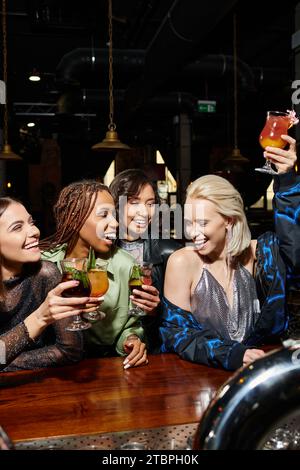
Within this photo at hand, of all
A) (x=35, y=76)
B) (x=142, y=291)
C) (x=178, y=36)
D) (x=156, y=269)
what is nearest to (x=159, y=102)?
(x=35, y=76)

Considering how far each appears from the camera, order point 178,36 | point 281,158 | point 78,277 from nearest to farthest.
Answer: point 78,277
point 281,158
point 178,36

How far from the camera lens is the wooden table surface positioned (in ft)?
4.56

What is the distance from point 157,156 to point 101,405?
634 inches

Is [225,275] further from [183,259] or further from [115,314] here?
[115,314]

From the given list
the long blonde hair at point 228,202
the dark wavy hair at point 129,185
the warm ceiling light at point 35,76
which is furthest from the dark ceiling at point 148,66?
the long blonde hair at point 228,202

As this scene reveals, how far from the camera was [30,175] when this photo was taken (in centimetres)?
1694

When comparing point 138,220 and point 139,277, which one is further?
point 138,220

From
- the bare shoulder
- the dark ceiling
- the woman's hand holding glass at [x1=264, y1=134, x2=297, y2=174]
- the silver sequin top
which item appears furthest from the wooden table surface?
the dark ceiling

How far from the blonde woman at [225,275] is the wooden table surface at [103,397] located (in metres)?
0.31

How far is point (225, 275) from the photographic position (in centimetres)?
241

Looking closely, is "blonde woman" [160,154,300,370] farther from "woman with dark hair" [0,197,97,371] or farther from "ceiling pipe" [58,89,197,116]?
"ceiling pipe" [58,89,197,116]

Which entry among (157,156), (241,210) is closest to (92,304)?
(241,210)

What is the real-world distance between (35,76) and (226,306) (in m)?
9.94

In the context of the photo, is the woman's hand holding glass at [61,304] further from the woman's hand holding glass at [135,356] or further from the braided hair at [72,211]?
the braided hair at [72,211]
